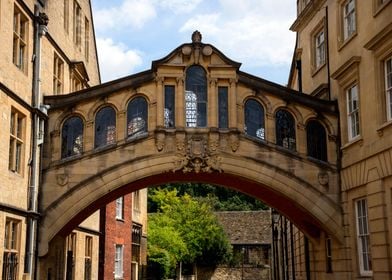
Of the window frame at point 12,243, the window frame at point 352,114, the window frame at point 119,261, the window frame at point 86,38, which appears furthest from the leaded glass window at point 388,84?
the window frame at point 119,261

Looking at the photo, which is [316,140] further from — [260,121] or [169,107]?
[169,107]

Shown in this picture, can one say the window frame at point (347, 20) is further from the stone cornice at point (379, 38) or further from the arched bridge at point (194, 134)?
the arched bridge at point (194, 134)

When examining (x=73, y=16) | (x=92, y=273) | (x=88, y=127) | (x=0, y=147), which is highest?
(x=73, y=16)

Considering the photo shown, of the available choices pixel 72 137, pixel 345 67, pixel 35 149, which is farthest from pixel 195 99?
pixel 35 149

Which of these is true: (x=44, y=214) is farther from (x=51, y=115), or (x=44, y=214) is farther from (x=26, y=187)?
(x=51, y=115)

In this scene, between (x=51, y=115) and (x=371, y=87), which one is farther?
(x=51, y=115)

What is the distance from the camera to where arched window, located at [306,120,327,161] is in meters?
19.2

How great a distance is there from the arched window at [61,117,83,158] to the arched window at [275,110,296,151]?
5923 mm

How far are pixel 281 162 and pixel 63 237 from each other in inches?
288

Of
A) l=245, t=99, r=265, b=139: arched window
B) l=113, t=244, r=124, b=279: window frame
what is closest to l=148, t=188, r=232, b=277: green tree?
l=113, t=244, r=124, b=279: window frame

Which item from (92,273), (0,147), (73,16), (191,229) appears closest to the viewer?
(0,147)

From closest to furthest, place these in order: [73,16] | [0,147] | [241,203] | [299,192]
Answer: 1. [0,147]
2. [299,192]
3. [73,16]
4. [241,203]

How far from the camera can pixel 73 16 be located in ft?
77.7

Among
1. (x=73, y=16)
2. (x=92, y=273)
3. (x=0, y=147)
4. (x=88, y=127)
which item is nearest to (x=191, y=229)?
(x=92, y=273)
